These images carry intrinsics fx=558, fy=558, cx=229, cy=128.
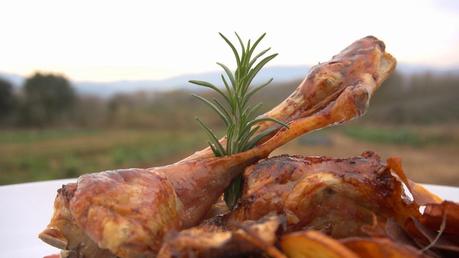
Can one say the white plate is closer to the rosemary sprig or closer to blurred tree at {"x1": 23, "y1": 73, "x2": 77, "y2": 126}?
the rosemary sprig

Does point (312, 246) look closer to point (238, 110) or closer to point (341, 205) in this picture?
point (341, 205)

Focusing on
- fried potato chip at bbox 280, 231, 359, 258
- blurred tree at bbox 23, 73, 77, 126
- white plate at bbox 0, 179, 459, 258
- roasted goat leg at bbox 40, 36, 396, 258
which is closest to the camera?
fried potato chip at bbox 280, 231, 359, 258

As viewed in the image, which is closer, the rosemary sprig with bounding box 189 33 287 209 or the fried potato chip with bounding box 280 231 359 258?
the fried potato chip with bounding box 280 231 359 258

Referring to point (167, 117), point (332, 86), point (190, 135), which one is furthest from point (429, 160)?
point (332, 86)

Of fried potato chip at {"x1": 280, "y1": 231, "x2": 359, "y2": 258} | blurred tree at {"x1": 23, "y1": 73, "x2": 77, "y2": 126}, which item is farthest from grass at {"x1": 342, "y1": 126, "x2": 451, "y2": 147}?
fried potato chip at {"x1": 280, "y1": 231, "x2": 359, "y2": 258}

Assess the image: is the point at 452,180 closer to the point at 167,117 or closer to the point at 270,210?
the point at 167,117

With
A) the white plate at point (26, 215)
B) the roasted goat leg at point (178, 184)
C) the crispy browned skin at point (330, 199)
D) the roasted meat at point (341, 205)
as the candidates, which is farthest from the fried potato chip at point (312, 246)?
the white plate at point (26, 215)

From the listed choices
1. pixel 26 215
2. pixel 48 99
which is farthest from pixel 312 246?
pixel 48 99
